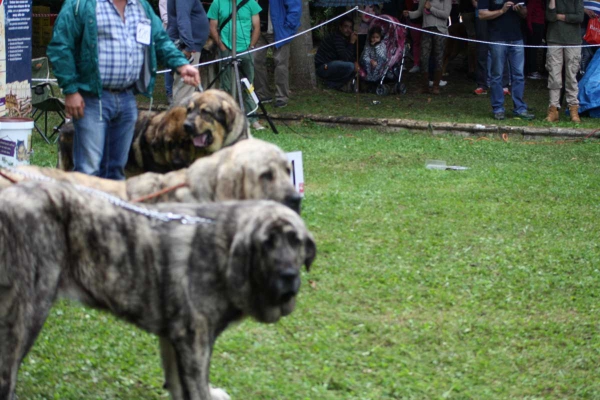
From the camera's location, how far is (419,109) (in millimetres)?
16297

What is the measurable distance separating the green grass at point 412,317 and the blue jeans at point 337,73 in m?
8.11

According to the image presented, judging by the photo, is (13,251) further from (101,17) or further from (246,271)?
(101,17)

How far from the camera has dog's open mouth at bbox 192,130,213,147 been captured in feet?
21.6

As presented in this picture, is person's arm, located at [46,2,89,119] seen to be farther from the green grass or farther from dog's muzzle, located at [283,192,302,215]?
dog's muzzle, located at [283,192,302,215]

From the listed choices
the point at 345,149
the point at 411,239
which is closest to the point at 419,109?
the point at 345,149

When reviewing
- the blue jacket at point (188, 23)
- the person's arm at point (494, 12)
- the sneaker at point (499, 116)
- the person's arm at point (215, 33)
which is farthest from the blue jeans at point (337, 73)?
the blue jacket at point (188, 23)

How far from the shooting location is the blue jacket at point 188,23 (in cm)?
1209

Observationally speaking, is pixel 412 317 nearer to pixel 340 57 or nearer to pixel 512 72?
pixel 512 72

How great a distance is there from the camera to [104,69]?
248 inches

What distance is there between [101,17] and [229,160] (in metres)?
2.05

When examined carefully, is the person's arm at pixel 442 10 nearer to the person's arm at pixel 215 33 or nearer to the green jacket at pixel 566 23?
the green jacket at pixel 566 23

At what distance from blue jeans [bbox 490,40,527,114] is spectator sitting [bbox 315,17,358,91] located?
3.91 metres

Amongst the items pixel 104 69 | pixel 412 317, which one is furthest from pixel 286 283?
pixel 104 69

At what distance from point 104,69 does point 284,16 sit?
9.31 m
